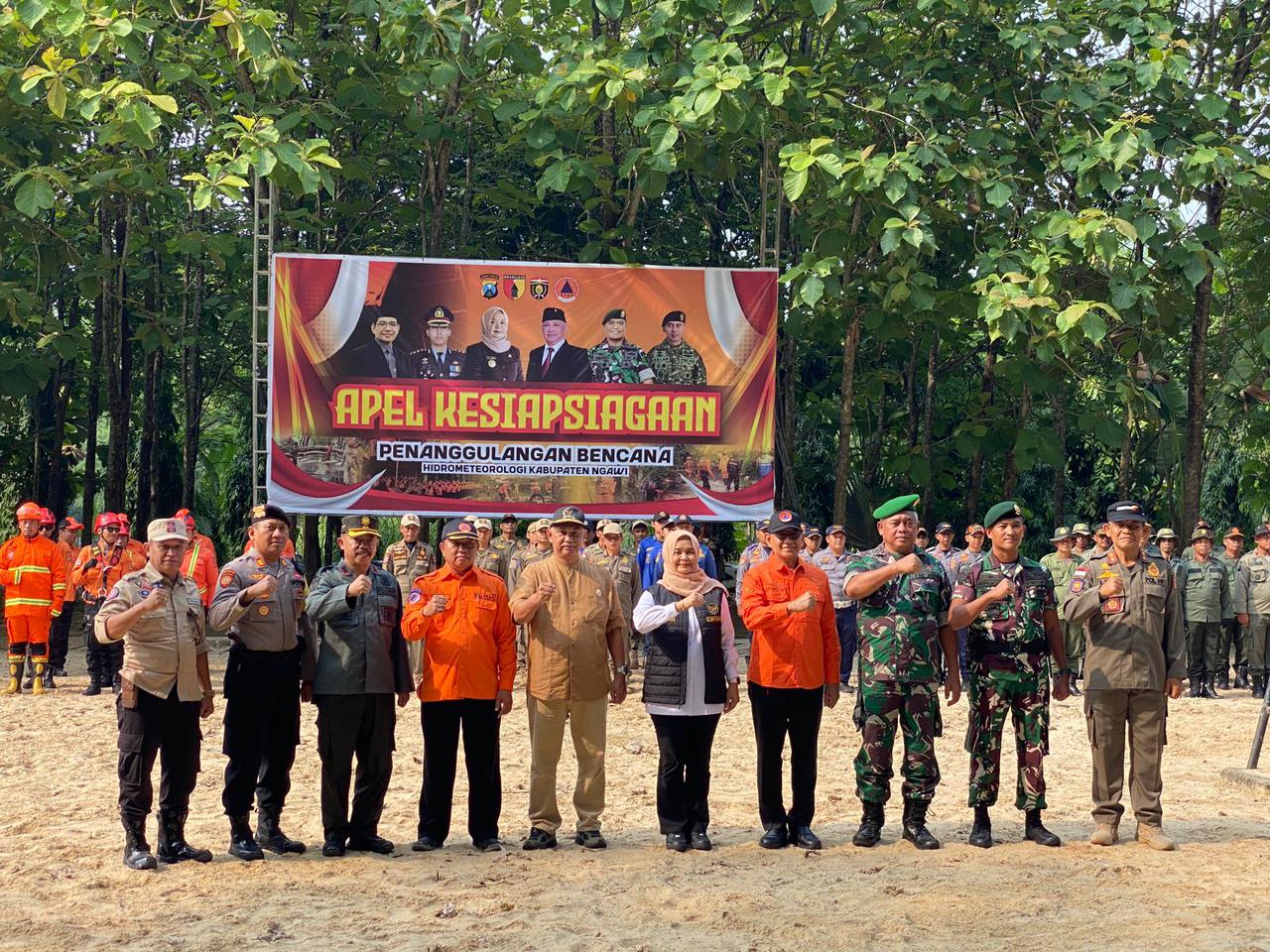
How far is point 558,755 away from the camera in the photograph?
7410 millimetres

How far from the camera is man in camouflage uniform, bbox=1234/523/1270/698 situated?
1438cm

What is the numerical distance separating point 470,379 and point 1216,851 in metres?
9.02

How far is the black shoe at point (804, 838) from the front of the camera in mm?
7367

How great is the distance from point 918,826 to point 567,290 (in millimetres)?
8437

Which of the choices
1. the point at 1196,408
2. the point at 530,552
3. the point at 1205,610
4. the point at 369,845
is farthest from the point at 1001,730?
the point at 1196,408

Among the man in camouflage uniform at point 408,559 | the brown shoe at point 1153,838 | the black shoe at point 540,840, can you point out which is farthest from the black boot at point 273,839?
the man in camouflage uniform at point 408,559

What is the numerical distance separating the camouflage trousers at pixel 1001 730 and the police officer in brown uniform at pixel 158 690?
378 centimetres

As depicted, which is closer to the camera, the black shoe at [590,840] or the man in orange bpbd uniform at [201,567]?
the black shoe at [590,840]

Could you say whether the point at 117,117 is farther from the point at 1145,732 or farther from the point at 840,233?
the point at 1145,732

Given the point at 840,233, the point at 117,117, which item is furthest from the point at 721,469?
the point at 117,117

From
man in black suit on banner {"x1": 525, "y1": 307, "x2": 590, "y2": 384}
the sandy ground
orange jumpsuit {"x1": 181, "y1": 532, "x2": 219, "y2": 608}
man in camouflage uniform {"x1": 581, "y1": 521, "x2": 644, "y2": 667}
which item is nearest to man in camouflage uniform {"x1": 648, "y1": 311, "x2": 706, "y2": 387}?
man in black suit on banner {"x1": 525, "y1": 307, "x2": 590, "y2": 384}

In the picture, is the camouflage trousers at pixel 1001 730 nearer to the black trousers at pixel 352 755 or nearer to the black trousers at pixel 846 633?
the black trousers at pixel 352 755

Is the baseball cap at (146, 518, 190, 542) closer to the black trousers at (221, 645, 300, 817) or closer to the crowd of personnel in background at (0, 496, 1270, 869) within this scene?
the crowd of personnel in background at (0, 496, 1270, 869)

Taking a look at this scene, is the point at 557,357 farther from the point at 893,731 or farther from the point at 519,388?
the point at 893,731
